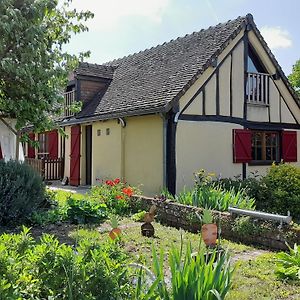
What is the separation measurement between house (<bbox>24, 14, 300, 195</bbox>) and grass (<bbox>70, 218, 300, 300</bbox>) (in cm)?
420

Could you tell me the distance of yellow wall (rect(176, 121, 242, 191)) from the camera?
1130cm

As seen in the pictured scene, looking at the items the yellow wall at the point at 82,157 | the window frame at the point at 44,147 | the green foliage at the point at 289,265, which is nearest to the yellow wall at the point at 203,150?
the yellow wall at the point at 82,157

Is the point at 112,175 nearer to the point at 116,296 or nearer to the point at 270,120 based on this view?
the point at 270,120

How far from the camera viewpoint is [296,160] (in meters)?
14.6

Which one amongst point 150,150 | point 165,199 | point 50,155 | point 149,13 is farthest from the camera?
point 50,155

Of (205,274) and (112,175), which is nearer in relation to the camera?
(205,274)

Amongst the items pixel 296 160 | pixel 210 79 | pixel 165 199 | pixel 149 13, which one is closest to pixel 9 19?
pixel 149 13

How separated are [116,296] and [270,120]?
12.6 meters

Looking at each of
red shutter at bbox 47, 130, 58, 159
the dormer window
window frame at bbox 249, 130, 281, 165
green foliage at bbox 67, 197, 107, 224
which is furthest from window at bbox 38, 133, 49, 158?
green foliage at bbox 67, 197, 107, 224

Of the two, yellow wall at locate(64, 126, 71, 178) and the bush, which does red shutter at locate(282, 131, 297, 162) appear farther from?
the bush

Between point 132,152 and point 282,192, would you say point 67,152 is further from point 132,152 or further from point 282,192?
point 282,192

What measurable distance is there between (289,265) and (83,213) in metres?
4.25

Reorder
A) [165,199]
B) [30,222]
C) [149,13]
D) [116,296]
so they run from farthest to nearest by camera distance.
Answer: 1. [149,13]
2. [165,199]
3. [30,222]
4. [116,296]

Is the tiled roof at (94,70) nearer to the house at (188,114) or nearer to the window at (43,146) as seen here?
the house at (188,114)
